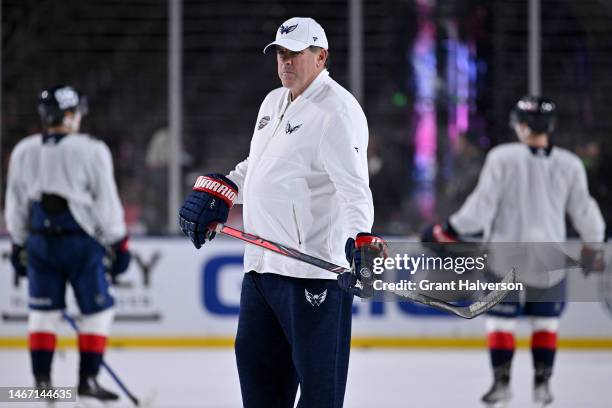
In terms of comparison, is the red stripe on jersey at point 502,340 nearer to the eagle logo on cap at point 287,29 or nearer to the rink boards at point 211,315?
the rink boards at point 211,315

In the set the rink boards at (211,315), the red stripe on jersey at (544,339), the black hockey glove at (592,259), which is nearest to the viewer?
the black hockey glove at (592,259)

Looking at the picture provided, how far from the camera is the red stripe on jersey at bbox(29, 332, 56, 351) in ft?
17.6

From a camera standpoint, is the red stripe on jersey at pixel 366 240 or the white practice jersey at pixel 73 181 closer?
the red stripe on jersey at pixel 366 240

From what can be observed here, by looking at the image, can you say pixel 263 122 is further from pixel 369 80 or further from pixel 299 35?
pixel 369 80

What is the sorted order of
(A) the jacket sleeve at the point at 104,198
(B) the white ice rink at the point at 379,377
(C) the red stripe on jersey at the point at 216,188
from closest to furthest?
(C) the red stripe on jersey at the point at 216,188 → (A) the jacket sleeve at the point at 104,198 → (B) the white ice rink at the point at 379,377

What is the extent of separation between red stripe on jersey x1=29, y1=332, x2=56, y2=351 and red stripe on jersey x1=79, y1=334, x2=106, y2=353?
0.43 feet

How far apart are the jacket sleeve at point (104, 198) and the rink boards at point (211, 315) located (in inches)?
95.4

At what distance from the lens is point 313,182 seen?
10.9 feet

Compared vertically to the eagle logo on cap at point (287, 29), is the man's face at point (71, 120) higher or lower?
lower

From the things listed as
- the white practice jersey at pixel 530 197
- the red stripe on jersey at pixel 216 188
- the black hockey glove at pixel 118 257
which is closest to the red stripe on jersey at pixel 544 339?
the white practice jersey at pixel 530 197

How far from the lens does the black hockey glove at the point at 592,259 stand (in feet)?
18.0

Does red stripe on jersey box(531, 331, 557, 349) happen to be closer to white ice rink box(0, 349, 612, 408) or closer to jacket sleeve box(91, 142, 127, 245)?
white ice rink box(0, 349, 612, 408)

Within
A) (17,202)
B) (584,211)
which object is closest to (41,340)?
(17,202)

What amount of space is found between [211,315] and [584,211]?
3042 mm
